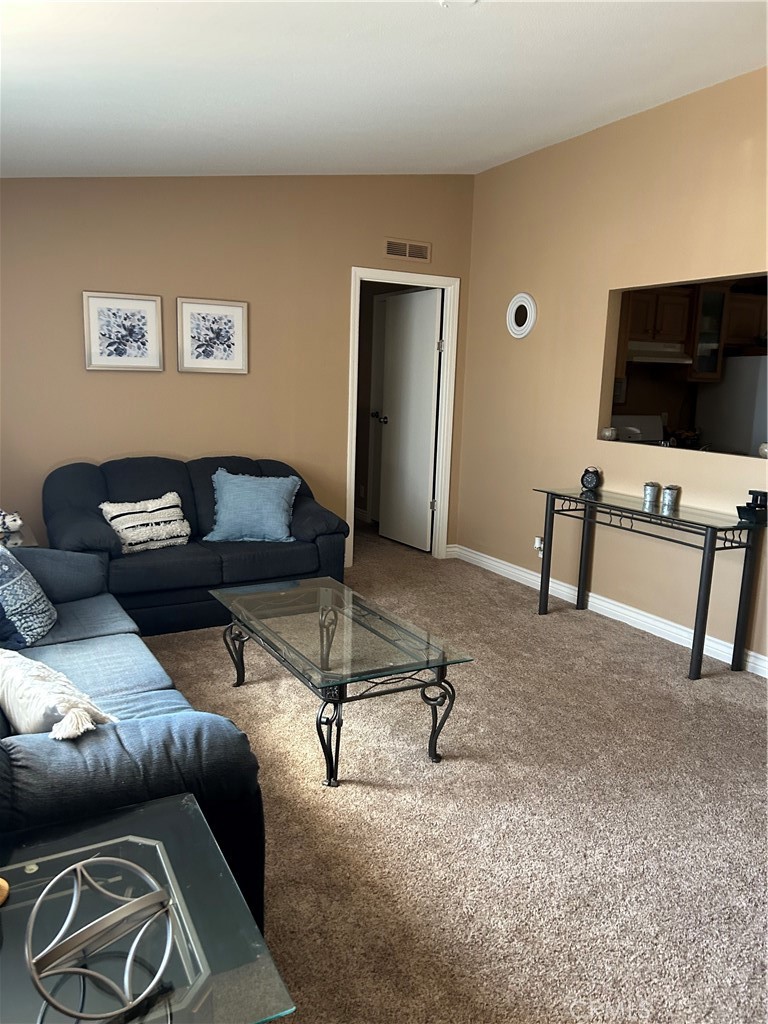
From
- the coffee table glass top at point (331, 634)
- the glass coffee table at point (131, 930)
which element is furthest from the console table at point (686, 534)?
the glass coffee table at point (131, 930)

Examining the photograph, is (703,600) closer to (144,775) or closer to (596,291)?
(596,291)

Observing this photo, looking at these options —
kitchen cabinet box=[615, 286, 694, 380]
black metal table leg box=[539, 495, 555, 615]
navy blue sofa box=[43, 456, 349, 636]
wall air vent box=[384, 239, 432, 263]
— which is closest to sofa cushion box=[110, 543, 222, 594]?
navy blue sofa box=[43, 456, 349, 636]

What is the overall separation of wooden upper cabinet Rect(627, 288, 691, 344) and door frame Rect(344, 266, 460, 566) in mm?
1445

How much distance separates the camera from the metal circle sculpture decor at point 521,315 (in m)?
5.02

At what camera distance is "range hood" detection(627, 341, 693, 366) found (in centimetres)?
459

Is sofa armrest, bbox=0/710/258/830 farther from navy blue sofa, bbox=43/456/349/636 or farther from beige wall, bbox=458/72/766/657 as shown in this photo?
beige wall, bbox=458/72/766/657

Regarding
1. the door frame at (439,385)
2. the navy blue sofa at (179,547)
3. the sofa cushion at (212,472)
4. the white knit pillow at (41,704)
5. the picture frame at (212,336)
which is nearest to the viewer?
the white knit pillow at (41,704)

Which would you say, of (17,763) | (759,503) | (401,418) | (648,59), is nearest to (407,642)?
(17,763)

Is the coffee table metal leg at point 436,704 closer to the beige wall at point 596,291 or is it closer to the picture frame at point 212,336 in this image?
the beige wall at point 596,291

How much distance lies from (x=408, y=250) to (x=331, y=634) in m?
3.33

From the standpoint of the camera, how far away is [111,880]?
53.4 inches

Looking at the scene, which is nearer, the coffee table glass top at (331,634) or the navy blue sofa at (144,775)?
the navy blue sofa at (144,775)

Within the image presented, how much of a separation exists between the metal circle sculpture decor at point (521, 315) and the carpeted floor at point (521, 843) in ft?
7.64

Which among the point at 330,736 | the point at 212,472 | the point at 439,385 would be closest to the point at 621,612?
the point at 439,385
